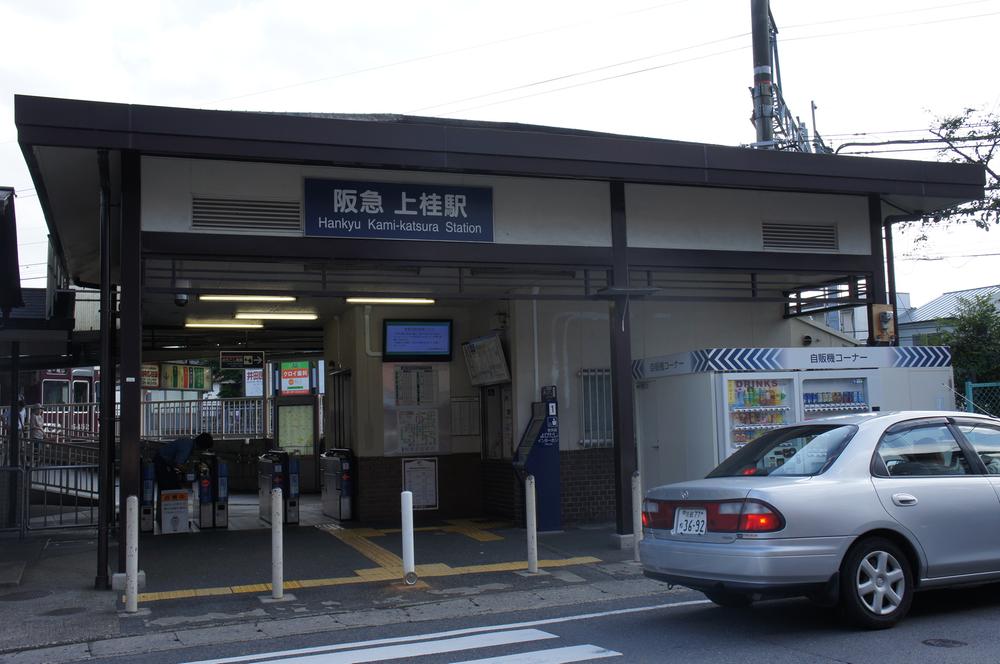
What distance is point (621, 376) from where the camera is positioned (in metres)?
11.9

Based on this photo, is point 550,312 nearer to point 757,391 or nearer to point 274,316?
point 757,391

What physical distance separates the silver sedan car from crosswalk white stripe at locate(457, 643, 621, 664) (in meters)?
0.94

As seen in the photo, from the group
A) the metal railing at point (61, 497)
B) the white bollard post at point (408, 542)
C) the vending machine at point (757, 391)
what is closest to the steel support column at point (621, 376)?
the vending machine at point (757, 391)

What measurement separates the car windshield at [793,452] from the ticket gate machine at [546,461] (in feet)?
17.7

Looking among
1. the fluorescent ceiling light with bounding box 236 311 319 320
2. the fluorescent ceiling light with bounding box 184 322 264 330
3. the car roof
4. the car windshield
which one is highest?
the fluorescent ceiling light with bounding box 236 311 319 320

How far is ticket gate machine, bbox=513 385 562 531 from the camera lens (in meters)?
13.4

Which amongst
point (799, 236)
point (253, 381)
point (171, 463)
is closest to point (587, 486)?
point (799, 236)

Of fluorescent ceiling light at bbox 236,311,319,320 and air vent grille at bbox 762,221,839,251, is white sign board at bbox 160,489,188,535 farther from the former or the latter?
air vent grille at bbox 762,221,839,251

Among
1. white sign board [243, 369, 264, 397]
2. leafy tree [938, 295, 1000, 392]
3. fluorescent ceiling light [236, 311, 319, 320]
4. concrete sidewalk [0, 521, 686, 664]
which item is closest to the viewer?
concrete sidewalk [0, 521, 686, 664]

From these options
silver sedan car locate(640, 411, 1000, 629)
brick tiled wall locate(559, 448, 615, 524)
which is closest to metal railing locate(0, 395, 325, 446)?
brick tiled wall locate(559, 448, 615, 524)

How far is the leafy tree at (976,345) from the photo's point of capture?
58.5 feet

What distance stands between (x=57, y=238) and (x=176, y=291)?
133 inches

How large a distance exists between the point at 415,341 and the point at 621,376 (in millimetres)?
4837

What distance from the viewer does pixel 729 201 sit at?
12945 mm
